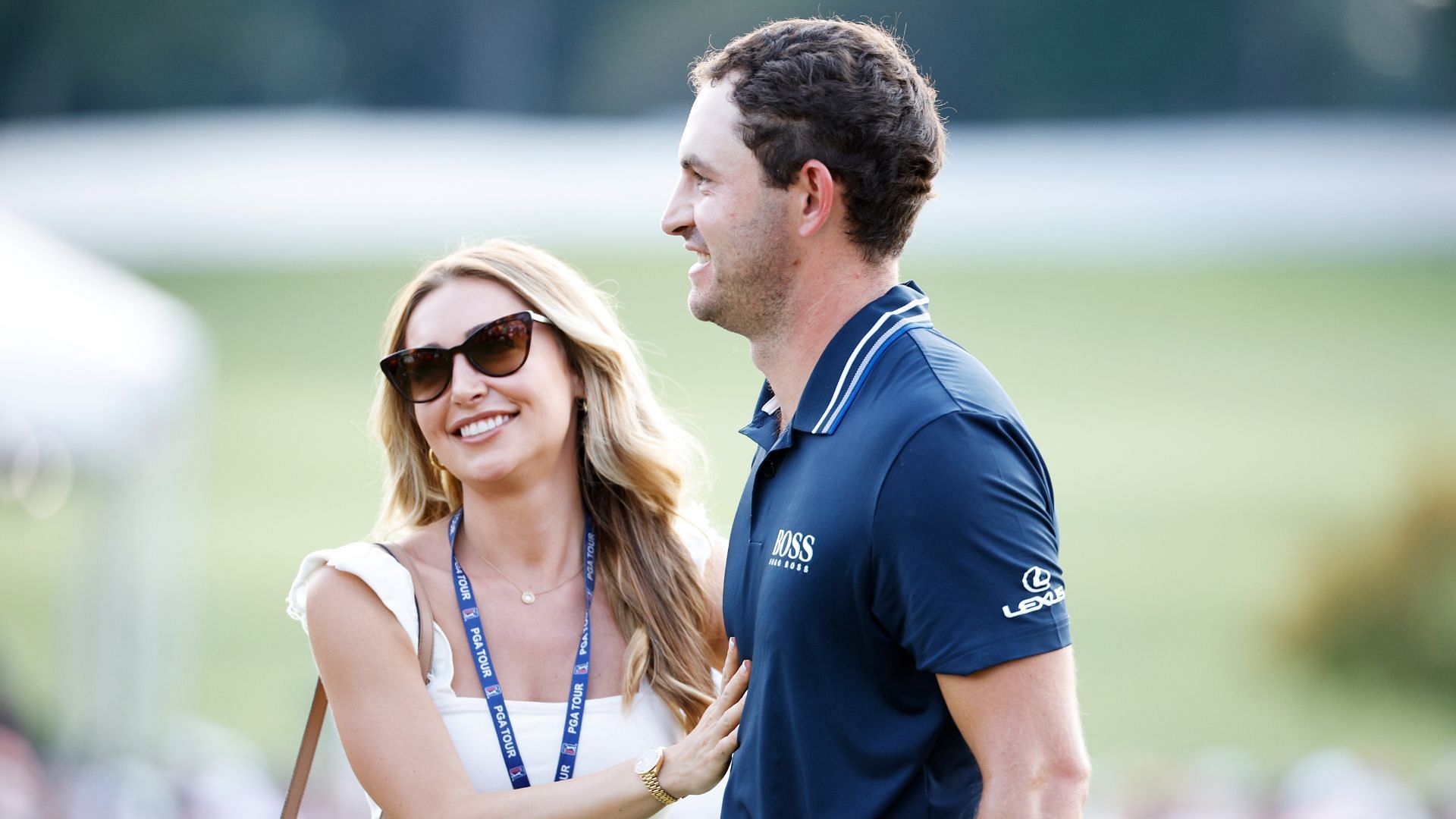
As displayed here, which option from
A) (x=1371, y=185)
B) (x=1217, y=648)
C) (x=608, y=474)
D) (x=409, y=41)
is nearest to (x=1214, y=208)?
(x=1371, y=185)

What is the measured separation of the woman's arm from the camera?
2.39 metres

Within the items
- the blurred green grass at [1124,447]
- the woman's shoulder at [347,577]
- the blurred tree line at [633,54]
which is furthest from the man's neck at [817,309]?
the blurred tree line at [633,54]

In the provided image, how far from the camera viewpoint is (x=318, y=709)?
8.51 feet

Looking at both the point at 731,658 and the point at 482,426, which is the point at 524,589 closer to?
the point at 482,426

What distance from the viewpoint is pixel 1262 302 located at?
24.1 m

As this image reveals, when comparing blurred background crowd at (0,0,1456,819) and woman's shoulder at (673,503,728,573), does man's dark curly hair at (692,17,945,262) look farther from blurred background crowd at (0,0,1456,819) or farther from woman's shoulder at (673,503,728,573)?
blurred background crowd at (0,0,1456,819)

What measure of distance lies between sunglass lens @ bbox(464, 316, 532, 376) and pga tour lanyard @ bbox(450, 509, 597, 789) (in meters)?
0.36

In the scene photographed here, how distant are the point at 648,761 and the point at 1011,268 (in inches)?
962

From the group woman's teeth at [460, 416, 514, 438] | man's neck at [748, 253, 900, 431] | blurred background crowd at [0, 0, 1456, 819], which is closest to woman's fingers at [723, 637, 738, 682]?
man's neck at [748, 253, 900, 431]

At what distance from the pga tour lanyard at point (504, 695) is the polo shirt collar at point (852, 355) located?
0.79 m

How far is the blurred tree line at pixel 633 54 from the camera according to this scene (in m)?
26.4

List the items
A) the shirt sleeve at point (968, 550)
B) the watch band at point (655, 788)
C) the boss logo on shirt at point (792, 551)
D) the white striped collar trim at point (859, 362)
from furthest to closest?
the watch band at point (655, 788) < the white striped collar trim at point (859, 362) < the boss logo on shirt at point (792, 551) < the shirt sleeve at point (968, 550)

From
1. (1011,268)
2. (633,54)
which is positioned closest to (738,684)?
→ (1011,268)

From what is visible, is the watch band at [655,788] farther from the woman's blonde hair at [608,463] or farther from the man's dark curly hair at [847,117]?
the man's dark curly hair at [847,117]
